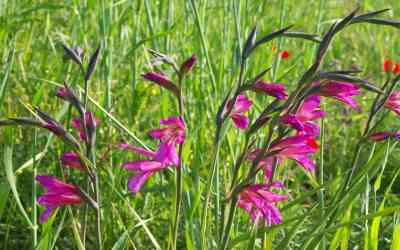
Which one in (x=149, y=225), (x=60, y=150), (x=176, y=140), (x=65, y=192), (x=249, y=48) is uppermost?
(x=249, y=48)

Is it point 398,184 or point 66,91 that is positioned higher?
point 66,91

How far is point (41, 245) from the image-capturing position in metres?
1.24

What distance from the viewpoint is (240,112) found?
1246 millimetres

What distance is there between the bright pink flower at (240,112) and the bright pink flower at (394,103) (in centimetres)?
29

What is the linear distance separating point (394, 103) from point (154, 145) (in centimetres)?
92

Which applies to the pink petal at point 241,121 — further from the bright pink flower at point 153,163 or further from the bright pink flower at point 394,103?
the bright pink flower at point 394,103

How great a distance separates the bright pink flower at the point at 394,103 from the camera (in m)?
1.31

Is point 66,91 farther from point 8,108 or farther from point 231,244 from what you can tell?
point 8,108

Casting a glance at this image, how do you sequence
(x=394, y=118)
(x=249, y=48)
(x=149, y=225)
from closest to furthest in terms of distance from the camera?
1. (x=249, y=48)
2. (x=149, y=225)
3. (x=394, y=118)

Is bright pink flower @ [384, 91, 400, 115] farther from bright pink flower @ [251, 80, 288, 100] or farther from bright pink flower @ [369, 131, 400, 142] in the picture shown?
bright pink flower @ [251, 80, 288, 100]

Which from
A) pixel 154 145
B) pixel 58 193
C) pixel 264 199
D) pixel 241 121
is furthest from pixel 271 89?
pixel 154 145

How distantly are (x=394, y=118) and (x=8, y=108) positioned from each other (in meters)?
1.76

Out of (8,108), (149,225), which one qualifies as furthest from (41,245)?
(8,108)

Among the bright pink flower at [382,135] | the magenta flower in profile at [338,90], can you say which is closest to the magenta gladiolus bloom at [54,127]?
the magenta flower in profile at [338,90]
